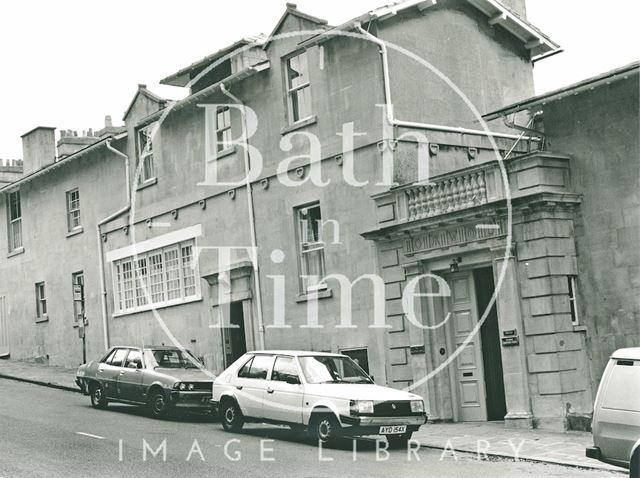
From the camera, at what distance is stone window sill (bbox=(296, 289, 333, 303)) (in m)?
21.5

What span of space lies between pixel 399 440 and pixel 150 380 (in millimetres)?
6489

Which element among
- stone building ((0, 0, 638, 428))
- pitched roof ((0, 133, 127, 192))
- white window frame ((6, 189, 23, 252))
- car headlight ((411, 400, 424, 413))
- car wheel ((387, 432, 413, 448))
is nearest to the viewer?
car headlight ((411, 400, 424, 413))

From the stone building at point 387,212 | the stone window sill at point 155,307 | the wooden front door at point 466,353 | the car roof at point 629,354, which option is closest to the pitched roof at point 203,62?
the stone building at point 387,212

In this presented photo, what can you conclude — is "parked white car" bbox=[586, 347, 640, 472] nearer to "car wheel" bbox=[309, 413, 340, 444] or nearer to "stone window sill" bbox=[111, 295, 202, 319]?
"car wheel" bbox=[309, 413, 340, 444]

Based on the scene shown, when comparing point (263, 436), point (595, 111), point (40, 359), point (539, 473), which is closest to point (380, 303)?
point (263, 436)

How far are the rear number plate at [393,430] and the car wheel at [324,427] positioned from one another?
70 cm

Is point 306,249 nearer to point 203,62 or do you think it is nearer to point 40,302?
point 203,62

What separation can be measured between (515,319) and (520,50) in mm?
8832

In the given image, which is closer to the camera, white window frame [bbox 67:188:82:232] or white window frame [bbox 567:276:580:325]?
white window frame [bbox 567:276:580:325]

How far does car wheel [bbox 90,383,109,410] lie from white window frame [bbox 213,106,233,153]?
22.7 feet

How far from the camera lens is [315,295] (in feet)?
71.7

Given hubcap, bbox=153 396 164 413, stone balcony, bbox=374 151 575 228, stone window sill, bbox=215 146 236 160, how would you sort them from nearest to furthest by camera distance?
1. stone balcony, bbox=374 151 575 228
2. hubcap, bbox=153 396 164 413
3. stone window sill, bbox=215 146 236 160

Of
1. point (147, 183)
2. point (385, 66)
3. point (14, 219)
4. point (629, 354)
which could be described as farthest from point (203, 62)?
point (629, 354)

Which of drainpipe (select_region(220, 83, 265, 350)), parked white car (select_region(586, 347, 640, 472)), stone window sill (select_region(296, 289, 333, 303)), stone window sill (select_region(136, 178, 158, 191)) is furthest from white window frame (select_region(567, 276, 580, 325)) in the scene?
stone window sill (select_region(136, 178, 158, 191))
